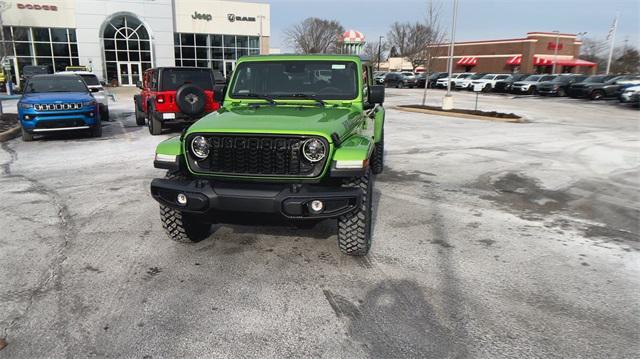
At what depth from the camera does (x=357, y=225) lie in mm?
4086

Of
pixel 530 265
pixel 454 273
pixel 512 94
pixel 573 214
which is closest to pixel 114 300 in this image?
pixel 454 273

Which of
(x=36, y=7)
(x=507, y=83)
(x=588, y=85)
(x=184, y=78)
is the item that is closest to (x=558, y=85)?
(x=588, y=85)

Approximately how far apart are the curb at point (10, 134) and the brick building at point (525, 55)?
160ft

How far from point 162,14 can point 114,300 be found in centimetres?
4221

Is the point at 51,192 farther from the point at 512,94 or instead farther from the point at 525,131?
the point at 512,94

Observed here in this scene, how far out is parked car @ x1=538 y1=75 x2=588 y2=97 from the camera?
1235 inches

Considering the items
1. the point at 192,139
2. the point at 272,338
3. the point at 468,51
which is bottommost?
the point at 272,338

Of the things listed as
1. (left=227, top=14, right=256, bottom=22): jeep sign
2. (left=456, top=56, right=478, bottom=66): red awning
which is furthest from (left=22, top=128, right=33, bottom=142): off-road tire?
(left=456, top=56, right=478, bottom=66): red awning

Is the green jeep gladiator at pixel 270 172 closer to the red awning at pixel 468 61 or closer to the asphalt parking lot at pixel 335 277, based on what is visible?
the asphalt parking lot at pixel 335 277

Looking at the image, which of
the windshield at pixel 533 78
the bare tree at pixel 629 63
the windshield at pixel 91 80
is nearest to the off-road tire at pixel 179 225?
the windshield at pixel 91 80

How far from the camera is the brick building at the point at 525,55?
55500 millimetres

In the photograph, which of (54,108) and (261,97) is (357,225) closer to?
(261,97)

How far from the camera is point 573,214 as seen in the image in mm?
6023

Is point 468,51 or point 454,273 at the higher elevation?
point 468,51
